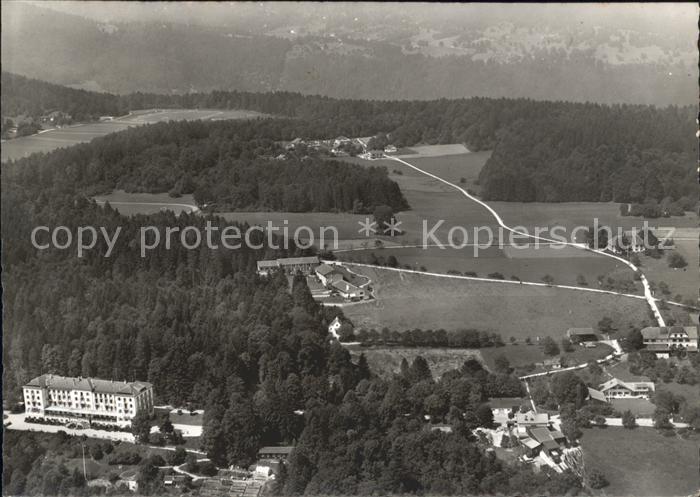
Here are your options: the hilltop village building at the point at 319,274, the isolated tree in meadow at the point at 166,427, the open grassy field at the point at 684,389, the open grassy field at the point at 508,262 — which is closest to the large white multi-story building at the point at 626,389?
the open grassy field at the point at 684,389

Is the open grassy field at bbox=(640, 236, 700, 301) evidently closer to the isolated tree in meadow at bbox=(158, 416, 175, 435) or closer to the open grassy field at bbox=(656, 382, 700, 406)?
the open grassy field at bbox=(656, 382, 700, 406)

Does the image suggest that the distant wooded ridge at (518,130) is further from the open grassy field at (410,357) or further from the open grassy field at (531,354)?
the open grassy field at (410,357)

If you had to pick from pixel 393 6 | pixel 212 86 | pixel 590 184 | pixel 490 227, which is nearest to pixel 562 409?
pixel 490 227

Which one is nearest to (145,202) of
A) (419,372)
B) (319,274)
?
(319,274)

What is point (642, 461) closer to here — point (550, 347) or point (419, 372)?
point (550, 347)

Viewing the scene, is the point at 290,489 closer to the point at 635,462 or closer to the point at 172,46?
the point at 635,462
